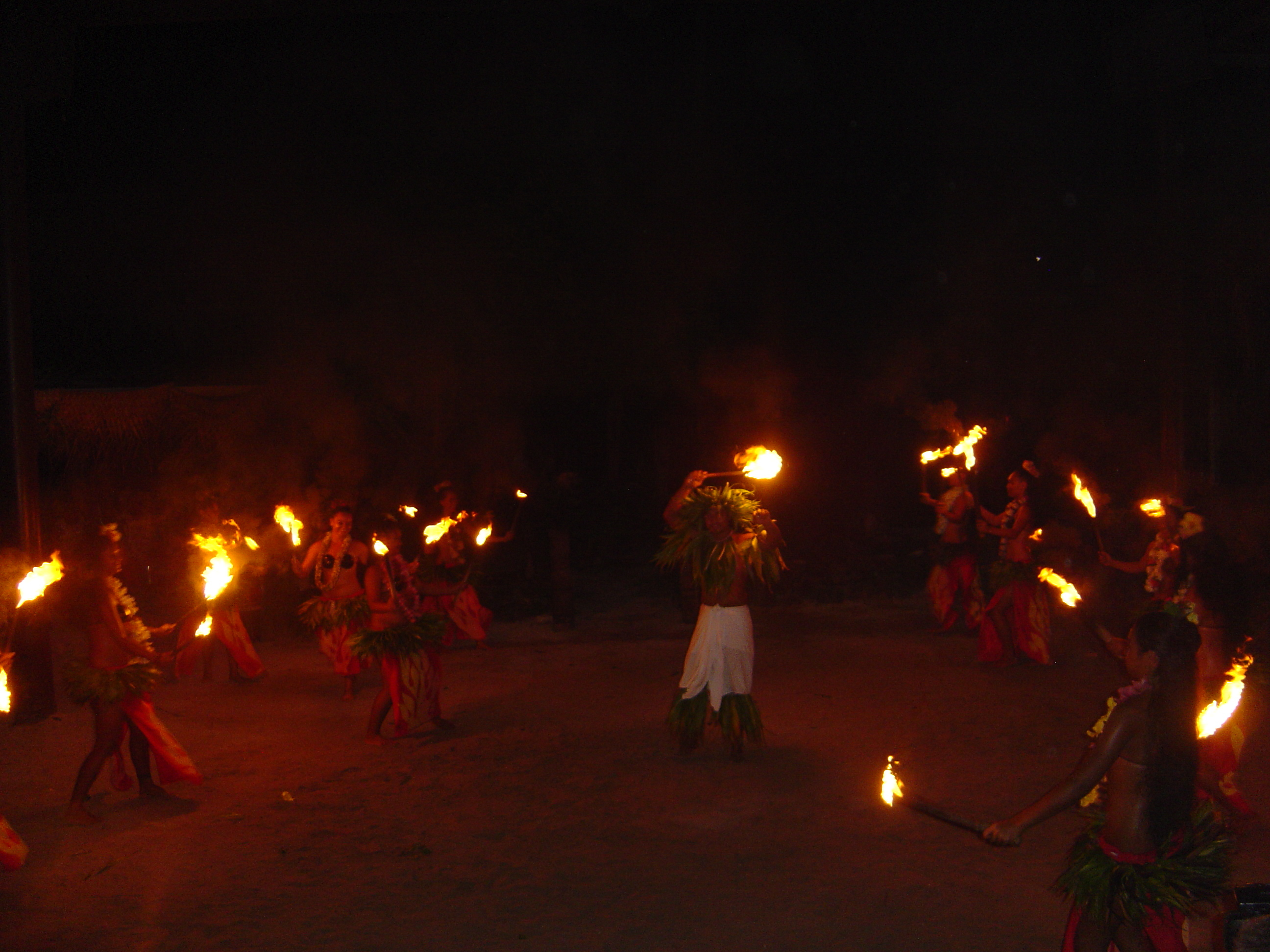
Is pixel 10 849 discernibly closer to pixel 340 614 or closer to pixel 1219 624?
pixel 340 614

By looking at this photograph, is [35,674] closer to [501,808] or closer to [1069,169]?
[501,808]

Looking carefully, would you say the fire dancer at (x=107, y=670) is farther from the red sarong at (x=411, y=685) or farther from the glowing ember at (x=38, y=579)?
the red sarong at (x=411, y=685)

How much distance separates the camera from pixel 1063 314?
38.4 ft

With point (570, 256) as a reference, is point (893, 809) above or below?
below

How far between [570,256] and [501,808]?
851cm

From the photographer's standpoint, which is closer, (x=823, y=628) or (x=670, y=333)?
(x=823, y=628)

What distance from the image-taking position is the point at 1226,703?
4.68m

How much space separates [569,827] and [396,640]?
80.8 inches

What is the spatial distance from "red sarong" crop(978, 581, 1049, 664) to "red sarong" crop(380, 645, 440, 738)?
16.5 feet

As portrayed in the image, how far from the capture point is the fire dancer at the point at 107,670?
5195 millimetres

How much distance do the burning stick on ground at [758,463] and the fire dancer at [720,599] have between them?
144 millimetres

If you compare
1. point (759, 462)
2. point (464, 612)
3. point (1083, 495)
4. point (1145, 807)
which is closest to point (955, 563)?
point (1083, 495)

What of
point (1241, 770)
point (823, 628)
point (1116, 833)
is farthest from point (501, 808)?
point (823, 628)

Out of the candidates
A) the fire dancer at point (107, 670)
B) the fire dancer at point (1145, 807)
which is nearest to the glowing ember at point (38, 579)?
the fire dancer at point (107, 670)
